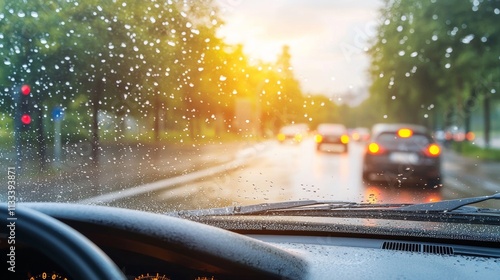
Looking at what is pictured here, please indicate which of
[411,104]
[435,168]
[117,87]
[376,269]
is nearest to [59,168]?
[117,87]

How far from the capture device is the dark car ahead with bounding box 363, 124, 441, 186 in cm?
1316

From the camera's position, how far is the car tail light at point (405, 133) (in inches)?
561

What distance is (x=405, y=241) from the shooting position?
325cm

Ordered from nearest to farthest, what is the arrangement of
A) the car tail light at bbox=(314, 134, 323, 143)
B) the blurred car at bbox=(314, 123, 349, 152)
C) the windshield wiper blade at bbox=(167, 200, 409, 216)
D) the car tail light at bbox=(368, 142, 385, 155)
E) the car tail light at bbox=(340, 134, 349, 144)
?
the windshield wiper blade at bbox=(167, 200, 409, 216) < the car tail light at bbox=(368, 142, 385, 155) < the car tail light at bbox=(314, 134, 323, 143) < the blurred car at bbox=(314, 123, 349, 152) < the car tail light at bbox=(340, 134, 349, 144)

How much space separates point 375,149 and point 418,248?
40.4 feet

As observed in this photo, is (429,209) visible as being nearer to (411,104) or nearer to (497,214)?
(497,214)

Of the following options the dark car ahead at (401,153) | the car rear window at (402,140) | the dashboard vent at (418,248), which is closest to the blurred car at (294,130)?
the dashboard vent at (418,248)

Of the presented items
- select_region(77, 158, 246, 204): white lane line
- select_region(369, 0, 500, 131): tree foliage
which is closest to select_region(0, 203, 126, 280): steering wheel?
select_region(77, 158, 246, 204): white lane line

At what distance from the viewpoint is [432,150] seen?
13.6 metres

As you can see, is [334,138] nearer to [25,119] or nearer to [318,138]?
[318,138]

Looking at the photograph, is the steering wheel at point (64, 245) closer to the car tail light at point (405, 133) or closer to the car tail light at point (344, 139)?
the car tail light at point (405, 133)

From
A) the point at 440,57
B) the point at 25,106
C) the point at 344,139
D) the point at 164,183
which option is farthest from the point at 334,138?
the point at 25,106

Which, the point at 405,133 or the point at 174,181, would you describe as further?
the point at 405,133

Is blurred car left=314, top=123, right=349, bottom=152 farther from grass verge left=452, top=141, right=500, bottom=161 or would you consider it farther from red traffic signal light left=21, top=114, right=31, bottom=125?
red traffic signal light left=21, top=114, right=31, bottom=125
